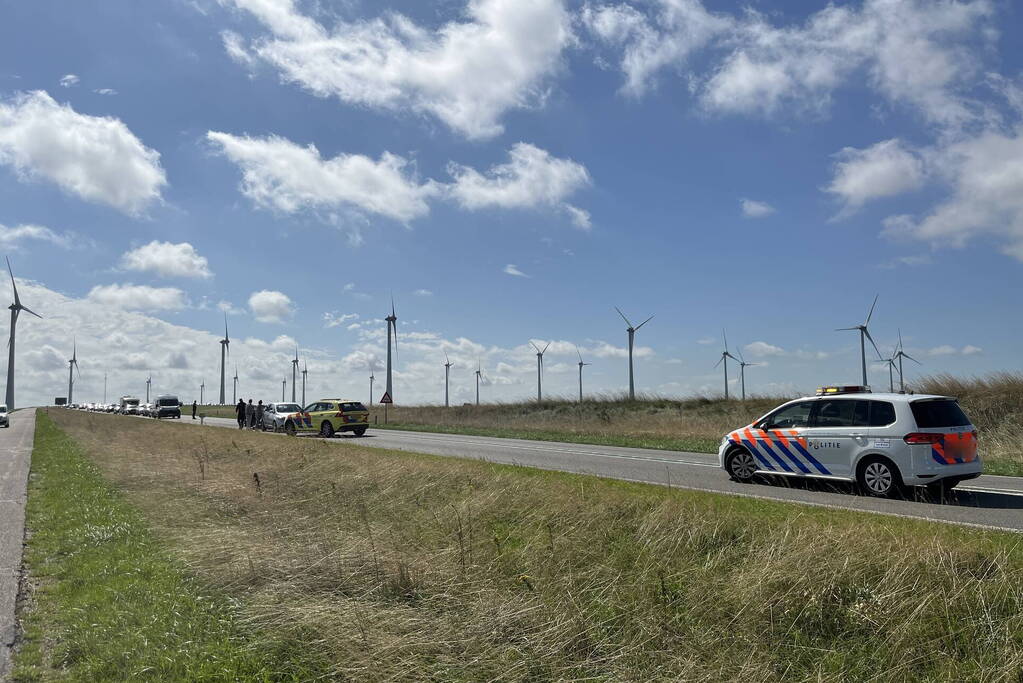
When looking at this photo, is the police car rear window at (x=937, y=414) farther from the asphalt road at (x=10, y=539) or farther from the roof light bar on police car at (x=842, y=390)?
the asphalt road at (x=10, y=539)

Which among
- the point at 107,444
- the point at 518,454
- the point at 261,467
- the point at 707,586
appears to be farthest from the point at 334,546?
the point at 107,444

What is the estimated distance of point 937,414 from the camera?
38.5ft

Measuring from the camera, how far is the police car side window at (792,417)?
13.2 metres

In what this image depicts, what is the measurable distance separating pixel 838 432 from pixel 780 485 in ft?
4.99

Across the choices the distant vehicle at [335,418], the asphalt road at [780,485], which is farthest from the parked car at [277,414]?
the asphalt road at [780,485]

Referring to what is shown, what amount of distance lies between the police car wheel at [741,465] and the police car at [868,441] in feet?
0.06

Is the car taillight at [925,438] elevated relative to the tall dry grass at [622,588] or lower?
elevated

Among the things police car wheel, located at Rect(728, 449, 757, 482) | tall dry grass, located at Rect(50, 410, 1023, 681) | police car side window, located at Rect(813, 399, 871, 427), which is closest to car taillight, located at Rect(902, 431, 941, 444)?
police car side window, located at Rect(813, 399, 871, 427)

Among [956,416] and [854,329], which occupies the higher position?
[854,329]

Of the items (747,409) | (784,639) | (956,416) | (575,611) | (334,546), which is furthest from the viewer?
(747,409)

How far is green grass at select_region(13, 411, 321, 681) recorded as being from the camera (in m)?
4.92

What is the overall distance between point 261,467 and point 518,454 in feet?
25.2

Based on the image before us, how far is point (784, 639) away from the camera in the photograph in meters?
5.09

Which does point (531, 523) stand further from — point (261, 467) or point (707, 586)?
point (261, 467)
